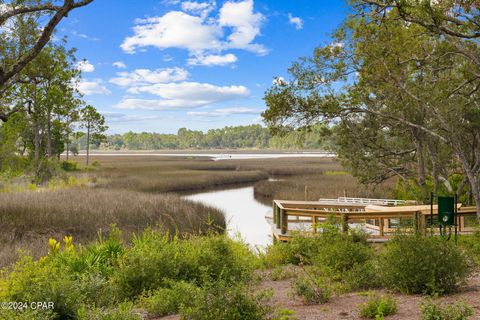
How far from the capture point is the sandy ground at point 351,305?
5797mm

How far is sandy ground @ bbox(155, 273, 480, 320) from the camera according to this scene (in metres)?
5.80

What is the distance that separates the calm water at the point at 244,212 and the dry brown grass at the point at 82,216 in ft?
5.49

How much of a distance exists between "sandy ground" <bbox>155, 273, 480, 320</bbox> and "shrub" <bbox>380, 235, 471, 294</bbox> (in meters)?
0.23

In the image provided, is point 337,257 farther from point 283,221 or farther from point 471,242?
point 283,221

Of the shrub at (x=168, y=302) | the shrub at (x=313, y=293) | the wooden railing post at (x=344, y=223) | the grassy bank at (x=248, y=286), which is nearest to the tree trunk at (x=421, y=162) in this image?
the wooden railing post at (x=344, y=223)

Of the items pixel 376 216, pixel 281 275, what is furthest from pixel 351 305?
pixel 376 216

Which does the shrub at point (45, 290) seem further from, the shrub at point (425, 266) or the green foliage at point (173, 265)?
the shrub at point (425, 266)

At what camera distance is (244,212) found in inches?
1102

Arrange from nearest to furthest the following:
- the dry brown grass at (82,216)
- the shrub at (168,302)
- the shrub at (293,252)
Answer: the shrub at (168,302)
the shrub at (293,252)
the dry brown grass at (82,216)

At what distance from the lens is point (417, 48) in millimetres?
15961

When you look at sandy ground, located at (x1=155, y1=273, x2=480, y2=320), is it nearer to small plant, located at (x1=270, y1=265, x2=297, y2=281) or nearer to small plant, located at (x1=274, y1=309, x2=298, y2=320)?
small plant, located at (x1=274, y1=309, x2=298, y2=320)

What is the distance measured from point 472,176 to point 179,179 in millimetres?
31601

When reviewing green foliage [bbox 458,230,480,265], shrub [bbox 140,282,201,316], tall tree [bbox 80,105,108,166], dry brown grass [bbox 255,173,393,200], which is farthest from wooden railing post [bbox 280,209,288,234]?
tall tree [bbox 80,105,108,166]

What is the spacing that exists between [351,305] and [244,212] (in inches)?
850
